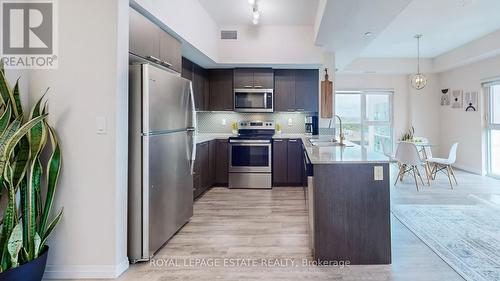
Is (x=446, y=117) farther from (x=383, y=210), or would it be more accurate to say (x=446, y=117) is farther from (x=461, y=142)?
(x=383, y=210)

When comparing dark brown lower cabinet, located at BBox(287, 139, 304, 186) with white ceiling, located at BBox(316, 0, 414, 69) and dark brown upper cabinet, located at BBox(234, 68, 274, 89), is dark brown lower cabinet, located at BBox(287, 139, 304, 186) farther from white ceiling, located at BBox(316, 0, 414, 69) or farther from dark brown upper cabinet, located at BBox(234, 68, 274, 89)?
white ceiling, located at BBox(316, 0, 414, 69)

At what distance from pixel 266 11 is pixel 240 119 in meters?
2.21

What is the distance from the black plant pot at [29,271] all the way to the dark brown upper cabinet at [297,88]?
4.50m

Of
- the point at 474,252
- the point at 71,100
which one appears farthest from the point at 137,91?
the point at 474,252

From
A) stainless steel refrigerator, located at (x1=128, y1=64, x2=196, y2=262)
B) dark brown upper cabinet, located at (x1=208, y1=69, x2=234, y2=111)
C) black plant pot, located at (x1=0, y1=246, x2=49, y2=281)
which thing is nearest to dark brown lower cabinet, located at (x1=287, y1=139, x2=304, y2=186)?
dark brown upper cabinet, located at (x1=208, y1=69, x2=234, y2=111)

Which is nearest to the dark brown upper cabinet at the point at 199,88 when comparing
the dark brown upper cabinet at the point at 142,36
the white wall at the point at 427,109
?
the dark brown upper cabinet at the point at 142,36

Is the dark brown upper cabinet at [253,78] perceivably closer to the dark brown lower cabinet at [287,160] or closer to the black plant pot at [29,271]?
the dark brown lower cabinet at [287,160]

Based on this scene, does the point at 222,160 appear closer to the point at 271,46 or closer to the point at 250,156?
the point at 250,156

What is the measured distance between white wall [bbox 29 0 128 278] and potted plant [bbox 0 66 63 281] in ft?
0.36

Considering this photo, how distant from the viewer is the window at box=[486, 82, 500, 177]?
6.37 meters

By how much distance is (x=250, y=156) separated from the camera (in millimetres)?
5387

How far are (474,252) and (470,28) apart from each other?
4.44 m

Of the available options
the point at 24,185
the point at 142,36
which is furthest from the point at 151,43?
the point at 24,185

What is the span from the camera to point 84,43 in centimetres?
229
